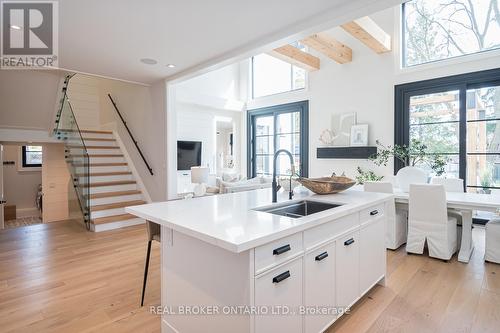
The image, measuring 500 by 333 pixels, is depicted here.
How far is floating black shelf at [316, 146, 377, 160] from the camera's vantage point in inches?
219

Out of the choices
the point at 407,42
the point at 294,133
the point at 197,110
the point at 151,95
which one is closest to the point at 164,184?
the point at 151,95

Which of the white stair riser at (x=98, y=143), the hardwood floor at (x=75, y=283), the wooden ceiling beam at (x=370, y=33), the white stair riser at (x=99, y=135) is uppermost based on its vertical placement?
the wooden ceiling beam at (x=370, y=33)

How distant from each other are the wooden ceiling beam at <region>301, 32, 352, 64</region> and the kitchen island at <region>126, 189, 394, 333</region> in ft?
12.3

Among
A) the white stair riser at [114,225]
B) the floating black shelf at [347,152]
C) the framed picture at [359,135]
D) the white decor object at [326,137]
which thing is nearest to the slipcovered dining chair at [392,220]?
the floating black shelf at [347,152]

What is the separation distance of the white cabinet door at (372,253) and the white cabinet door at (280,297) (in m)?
0.85

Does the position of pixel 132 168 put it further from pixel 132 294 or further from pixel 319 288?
pixel 319 288

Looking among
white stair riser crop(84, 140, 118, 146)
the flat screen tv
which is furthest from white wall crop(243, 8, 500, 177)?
white stair riser crop(84, 140, 118, 146)

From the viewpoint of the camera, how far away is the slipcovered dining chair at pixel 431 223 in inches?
122

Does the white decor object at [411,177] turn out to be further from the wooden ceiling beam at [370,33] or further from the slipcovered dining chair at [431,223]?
the wooden ceiling beam at [370,33]

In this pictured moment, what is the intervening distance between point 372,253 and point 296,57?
4672 millimetres

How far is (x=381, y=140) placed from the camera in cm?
550

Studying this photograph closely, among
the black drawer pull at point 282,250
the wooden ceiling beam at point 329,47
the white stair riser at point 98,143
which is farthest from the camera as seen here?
the white stair riser at point 98,143

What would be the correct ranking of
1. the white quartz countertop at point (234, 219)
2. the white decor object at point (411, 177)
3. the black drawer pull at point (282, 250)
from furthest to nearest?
the white decor object at point (411, 177) → the black drawer pull at point (282, 250) → the white quartz countertop at point (234, 219)

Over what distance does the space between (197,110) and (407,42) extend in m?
5.14
